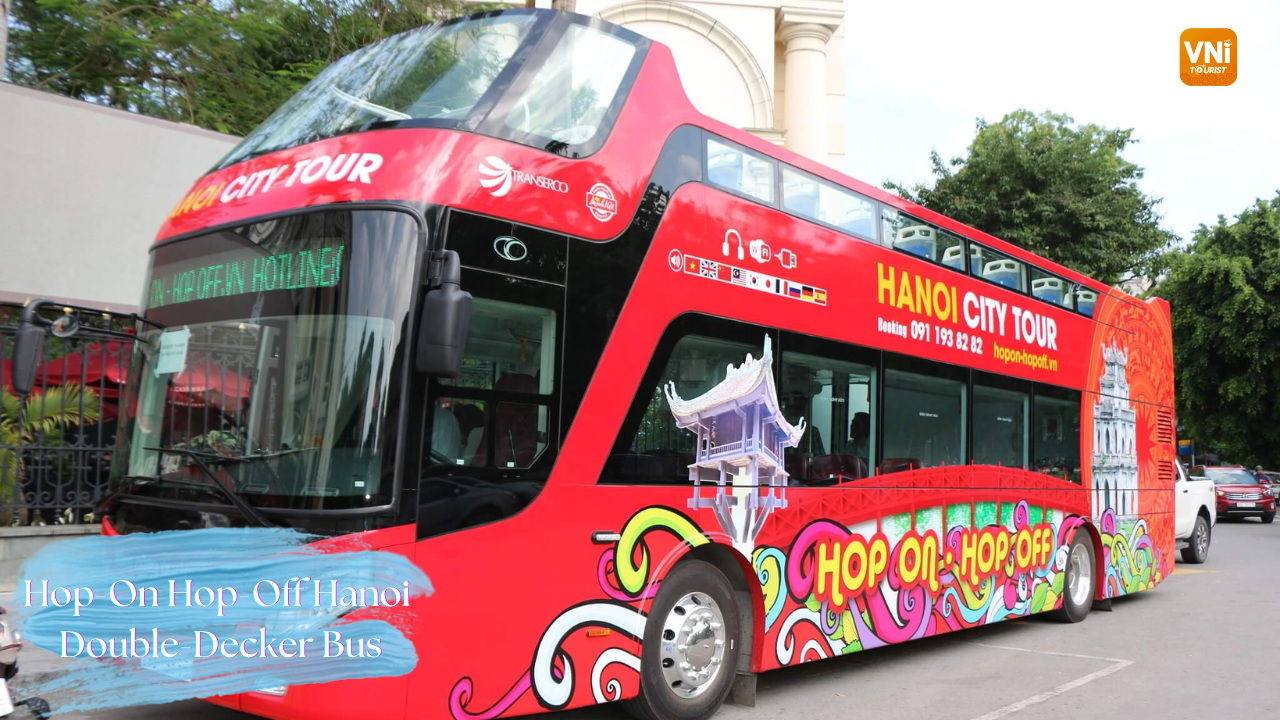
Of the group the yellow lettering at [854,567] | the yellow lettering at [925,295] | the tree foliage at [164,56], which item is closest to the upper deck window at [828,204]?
the yellow lettering at [925,295]

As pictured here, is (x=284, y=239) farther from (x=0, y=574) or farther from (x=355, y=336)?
(x=0, y=574)

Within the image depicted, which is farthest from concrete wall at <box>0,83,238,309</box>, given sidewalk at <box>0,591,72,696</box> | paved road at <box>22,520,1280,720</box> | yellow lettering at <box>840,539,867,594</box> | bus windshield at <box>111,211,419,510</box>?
yellow lettering at <box>840,539,867,594</box>

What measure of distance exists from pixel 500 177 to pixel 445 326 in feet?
3.34

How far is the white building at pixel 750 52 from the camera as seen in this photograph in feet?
85.6

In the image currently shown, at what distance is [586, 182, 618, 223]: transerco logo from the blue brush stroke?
2.13 meters

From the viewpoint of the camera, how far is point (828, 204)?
25.0 feet

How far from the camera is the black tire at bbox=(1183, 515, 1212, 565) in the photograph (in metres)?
17.5

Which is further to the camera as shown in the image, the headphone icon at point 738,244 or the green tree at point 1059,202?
the green tree at point 1059,202

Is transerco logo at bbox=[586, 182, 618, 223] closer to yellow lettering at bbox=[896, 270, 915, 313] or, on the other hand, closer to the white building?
yellow lettering at bbox=[896, 270, 915, 313]

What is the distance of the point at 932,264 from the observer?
874cm

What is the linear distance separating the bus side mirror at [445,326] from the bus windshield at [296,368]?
17 cm

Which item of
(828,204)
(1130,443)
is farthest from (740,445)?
(1130,443)

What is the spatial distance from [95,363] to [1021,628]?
9924mm

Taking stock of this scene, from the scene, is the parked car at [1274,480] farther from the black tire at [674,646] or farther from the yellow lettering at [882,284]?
the black tire at [674,646]
